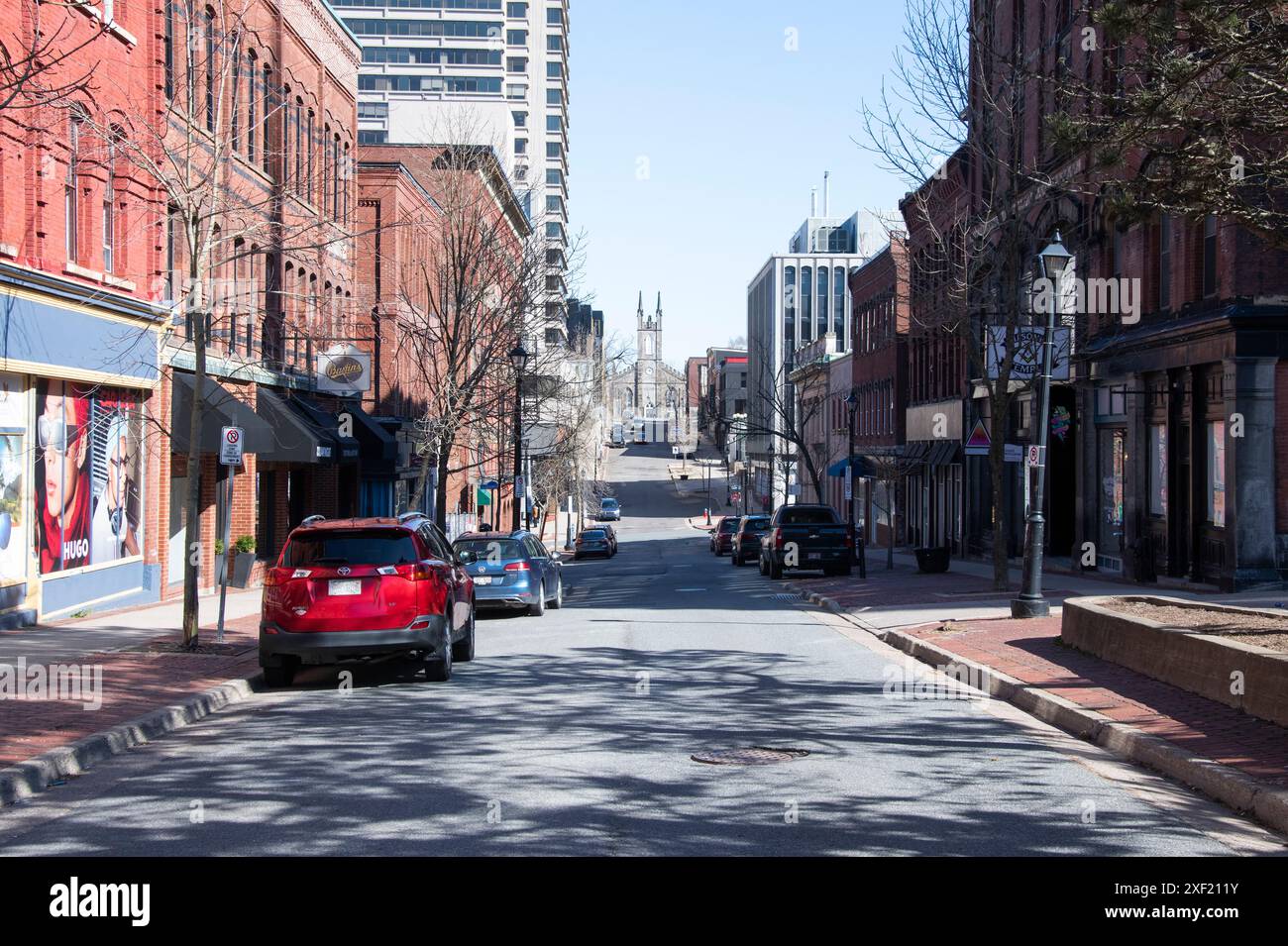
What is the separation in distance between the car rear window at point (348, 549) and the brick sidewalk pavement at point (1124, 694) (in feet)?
21.4

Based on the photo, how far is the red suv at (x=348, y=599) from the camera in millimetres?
13492

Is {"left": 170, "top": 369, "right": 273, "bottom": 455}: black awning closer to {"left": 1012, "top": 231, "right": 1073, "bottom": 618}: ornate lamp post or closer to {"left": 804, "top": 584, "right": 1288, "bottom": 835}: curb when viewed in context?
{"left": 804, "top": 584, "right": 1288, "bottom": 835}: curb

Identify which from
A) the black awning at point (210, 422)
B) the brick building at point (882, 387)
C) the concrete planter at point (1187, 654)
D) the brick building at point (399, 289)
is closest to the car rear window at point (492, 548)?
the black awning at point (210, 422)

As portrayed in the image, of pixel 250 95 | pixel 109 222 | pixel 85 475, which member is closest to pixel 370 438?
pixel 250 95

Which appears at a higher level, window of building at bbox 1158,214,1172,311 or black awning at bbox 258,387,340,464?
window of building at bbox 1158,214,1172,311

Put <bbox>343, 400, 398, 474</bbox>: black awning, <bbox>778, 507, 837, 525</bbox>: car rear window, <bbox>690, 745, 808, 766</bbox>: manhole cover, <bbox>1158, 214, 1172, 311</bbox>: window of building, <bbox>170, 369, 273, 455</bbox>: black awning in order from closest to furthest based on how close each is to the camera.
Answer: <bbox>690, 745, 808, 766</bbox>: manhole cover < <bbox>170, 369, 273, 455</bbox>: black awning < <bbox>1158, 214, 1172, 311</bbox>: window of building < <bbox>778, 507, 837, 525</bbox>: car rear window < <bbox>343, 400, 398, 474</bbox>: black awning

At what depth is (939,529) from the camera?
46062mm

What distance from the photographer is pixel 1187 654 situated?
12164 millimetres

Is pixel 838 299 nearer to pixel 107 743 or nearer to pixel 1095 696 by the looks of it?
pixel 1095 696

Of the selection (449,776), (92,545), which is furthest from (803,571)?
(449,776)

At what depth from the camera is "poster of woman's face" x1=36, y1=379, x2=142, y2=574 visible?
1902 centimetres

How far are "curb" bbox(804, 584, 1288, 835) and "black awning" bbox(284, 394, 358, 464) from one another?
17134 mm

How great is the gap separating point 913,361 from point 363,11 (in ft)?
240

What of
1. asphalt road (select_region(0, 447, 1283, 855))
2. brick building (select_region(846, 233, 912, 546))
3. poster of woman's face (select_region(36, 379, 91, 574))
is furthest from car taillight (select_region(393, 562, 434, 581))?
brick building (select_region(846, 233, 912, 546))
